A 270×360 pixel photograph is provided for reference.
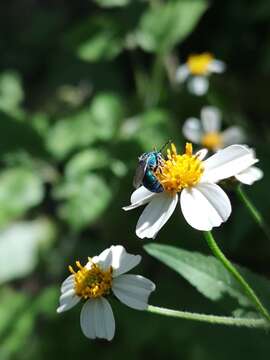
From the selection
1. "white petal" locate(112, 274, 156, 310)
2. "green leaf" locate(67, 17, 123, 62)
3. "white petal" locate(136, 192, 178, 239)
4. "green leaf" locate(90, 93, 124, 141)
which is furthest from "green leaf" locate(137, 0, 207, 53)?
"white petal" locate(112, 274, 156, 310)

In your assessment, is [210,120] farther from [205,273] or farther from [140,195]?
[140,195]

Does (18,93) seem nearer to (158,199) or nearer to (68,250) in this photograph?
(68,250)

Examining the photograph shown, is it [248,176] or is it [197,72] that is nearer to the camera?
[248,176]

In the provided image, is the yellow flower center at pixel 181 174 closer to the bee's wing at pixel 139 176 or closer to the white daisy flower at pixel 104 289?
the bee's wing at pixel 139 176

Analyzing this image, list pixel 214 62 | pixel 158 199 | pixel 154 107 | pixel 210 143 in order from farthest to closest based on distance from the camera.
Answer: pixel 214 62
pixel 154 107
pixel 210 143
pixel 158 199

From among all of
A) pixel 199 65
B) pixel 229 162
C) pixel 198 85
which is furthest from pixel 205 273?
pixel 199 65

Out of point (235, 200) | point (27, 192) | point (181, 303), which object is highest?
point (27, 192)

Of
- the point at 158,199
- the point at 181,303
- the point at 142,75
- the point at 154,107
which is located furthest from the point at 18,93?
the point at 158,199
